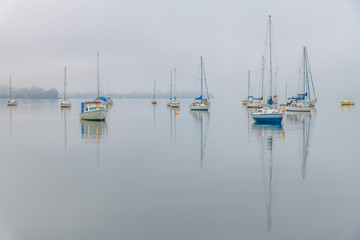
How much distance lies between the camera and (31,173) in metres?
15.9

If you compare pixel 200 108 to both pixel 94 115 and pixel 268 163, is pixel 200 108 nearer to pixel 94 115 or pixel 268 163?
pixel 94 115

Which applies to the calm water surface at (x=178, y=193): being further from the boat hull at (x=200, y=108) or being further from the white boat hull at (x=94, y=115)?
the boat hull at (x=200, y=108)

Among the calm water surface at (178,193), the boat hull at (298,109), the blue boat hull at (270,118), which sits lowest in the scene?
the calm water surface at (178,193)

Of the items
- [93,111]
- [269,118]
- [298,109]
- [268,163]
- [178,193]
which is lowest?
[178,193]

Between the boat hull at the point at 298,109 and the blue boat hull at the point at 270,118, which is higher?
the boat hull at the point at 298,109

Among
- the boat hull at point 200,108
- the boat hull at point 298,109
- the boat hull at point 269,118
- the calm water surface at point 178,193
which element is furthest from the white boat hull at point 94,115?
the boat hull at point 298,109

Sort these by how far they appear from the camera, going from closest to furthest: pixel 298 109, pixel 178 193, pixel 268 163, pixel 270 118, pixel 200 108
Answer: pixel 178 193
pixel 268 163
pixel 270 118
pixel 298 109
pixel 200 108

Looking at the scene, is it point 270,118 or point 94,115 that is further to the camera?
point 94,115

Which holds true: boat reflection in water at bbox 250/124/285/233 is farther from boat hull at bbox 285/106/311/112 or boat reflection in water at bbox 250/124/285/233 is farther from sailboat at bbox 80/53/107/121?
boat hull at bbox 285/106/311/112

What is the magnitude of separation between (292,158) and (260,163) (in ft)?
9.50

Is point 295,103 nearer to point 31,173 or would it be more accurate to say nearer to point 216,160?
point 216,160

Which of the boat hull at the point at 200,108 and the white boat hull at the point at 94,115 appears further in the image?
the boat hull at the point at 200,108

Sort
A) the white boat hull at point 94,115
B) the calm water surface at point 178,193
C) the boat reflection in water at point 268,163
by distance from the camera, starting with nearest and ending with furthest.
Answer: the calm water surface at point 178,193 < the boat reflection in water at point 268,163 < the white boat hull at point 94,115

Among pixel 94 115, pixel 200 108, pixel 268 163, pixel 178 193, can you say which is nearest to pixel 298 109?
pixel 200 108
